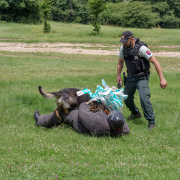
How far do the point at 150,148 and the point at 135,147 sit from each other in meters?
0.29

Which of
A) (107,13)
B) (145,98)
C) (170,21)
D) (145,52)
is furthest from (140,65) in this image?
(170,21)

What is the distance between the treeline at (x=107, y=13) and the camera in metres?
51.2

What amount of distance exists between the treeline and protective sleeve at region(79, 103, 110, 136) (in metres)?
42.9

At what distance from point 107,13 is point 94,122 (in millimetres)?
54170

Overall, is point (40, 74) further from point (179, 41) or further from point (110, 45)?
point (179, 41)

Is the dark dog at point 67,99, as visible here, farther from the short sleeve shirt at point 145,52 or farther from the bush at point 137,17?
the bush at point 137,17

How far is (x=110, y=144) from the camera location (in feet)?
16.7

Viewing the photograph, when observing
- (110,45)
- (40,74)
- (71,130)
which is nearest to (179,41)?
(110,45)

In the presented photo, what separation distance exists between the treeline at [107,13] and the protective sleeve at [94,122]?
4292cm

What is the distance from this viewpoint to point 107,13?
185ft

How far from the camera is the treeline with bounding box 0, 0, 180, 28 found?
2014 inches

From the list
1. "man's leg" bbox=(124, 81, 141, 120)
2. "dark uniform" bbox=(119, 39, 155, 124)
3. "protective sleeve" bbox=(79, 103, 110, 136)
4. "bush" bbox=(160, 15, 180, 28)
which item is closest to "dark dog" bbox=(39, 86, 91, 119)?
"protective sleeve" bbox=(79, 103, 110, 136)

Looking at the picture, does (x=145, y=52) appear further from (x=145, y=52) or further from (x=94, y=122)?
(x=94, y=122)

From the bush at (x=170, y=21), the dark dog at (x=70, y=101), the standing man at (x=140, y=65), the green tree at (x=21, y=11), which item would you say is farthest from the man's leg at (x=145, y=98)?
the bush at (x=170, y=21)
